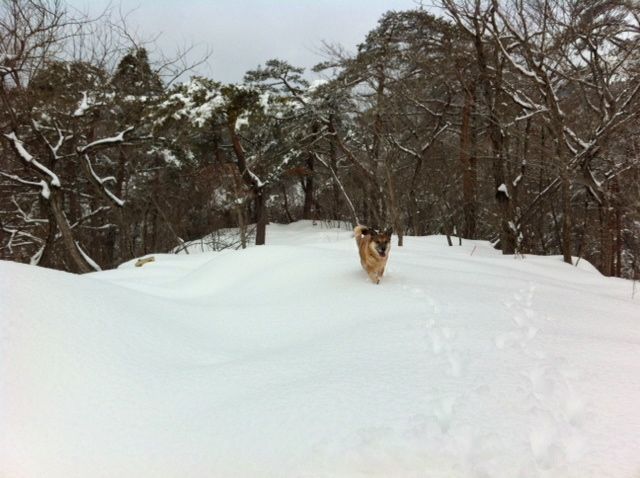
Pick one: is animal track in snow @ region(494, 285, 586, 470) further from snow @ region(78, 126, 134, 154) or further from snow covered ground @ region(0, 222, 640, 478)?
snow @ region(78, 126, 134, 154)

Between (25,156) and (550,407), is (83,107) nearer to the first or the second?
(25,156)

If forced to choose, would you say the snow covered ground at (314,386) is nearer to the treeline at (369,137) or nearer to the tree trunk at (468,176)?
the treeline at (369,137)

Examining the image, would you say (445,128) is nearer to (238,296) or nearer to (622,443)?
(238,296)

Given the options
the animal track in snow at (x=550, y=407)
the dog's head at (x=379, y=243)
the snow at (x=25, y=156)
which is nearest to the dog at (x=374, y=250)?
the dog's head at (x=379, y=243)

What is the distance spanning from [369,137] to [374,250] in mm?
8315

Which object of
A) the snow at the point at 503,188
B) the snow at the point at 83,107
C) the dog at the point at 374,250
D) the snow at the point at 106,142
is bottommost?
the dog at the point at 374,250

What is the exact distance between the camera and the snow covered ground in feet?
4.69

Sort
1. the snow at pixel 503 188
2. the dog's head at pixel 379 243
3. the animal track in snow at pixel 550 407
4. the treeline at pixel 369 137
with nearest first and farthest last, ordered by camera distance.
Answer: the animal track in snow at pixel 550 407
the dog's head at pixel 379 243
the treeline at pixel 369 137
the snow at pixel 503 188

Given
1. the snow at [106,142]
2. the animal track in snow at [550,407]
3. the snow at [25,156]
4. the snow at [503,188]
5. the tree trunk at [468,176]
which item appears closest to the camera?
the animal track in snow at [550,407]

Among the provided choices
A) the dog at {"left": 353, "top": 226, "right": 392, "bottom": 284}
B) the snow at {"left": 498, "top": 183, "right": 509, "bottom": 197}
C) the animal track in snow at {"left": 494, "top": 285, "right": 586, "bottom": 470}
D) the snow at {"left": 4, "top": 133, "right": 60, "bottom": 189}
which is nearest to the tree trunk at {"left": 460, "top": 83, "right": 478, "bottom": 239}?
the snow at {"left": 498, "top": 183, "right": 509, "bottom": 197}

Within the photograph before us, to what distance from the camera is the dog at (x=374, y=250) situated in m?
3.79

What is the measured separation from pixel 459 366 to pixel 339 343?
30.1 inches

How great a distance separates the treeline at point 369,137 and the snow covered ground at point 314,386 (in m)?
4.64

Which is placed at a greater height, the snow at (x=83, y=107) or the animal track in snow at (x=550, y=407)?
the snow at (x=83, y=107)
